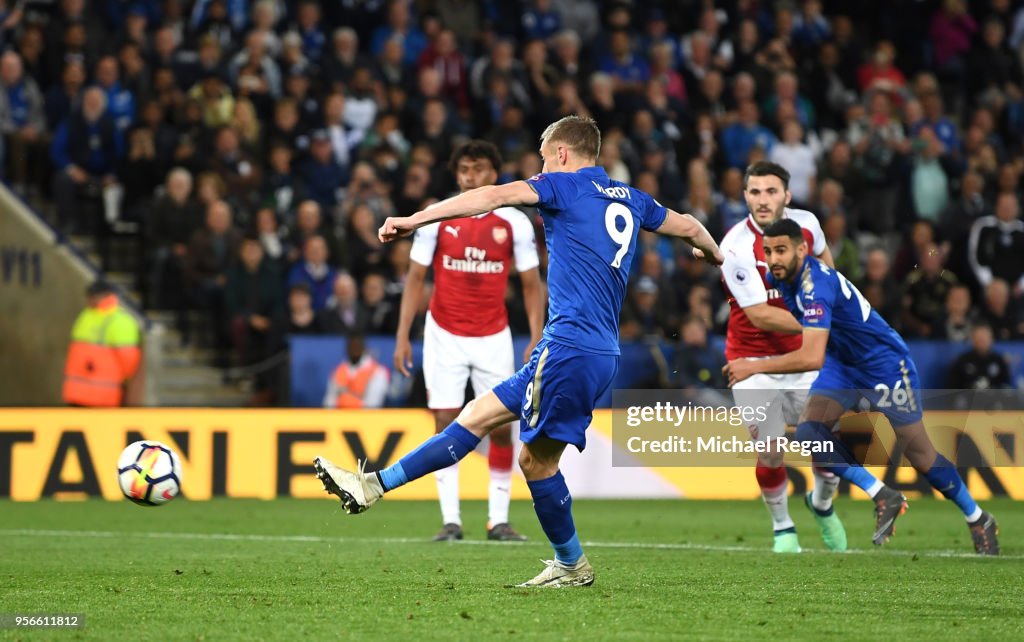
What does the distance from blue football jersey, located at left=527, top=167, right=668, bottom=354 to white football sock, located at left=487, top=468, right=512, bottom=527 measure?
3393 millimetres

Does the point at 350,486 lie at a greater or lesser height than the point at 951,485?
greater

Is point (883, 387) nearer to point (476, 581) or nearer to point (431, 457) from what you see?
point (476, 581)

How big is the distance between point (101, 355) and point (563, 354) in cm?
926

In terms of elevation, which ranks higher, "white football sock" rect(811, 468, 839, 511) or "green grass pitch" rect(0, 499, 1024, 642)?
"white football sock" rect(811, 468, 839, 511)

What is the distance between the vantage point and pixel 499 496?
10.9 m

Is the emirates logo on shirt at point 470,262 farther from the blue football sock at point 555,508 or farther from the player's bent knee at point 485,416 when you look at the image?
the blue football sock at point 555,508

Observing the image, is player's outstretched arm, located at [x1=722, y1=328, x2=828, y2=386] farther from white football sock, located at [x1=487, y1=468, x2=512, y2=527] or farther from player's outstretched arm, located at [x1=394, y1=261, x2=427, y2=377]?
player's outstretched arm, located at [x1=394, y1=261, x2=427, y2=377]

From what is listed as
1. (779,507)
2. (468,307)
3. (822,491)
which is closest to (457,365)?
(468,307)

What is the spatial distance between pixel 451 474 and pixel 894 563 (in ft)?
10.3

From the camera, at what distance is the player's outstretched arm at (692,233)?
26.0 feet

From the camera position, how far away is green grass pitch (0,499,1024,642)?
6.42 metres

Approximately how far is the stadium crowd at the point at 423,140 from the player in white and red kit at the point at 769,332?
5515mm

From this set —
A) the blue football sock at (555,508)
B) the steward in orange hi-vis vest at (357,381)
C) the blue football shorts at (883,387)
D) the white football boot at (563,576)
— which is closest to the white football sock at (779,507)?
the blue football shorts at (883,387)

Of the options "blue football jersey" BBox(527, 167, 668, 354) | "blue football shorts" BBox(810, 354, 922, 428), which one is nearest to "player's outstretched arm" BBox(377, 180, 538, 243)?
"blue football jersey" BBox(527, 167, 668, 354)
